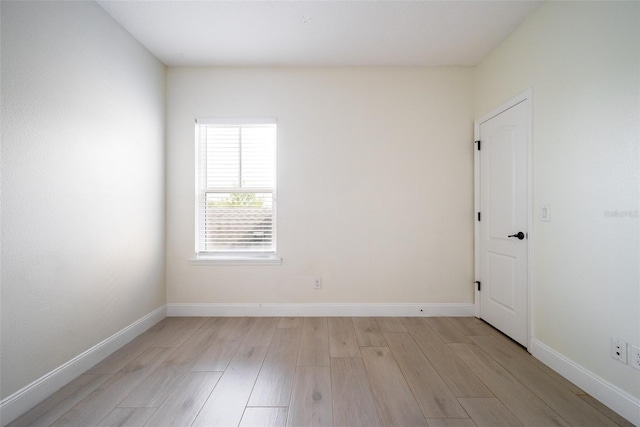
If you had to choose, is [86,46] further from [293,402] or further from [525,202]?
[525,202]

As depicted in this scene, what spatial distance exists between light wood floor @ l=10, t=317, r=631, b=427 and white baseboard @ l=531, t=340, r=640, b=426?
0.05 metres

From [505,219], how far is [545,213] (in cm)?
46

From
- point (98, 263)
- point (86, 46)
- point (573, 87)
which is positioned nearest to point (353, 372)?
point (98, 263)

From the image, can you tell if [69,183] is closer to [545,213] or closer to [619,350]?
[545,213]

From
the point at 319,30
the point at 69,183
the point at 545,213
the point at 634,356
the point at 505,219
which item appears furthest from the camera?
the point at 505,219

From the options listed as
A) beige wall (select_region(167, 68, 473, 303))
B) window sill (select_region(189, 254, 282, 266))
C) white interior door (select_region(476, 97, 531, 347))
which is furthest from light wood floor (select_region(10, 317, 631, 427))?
window sill (select_region(189, 254, 282, 266))

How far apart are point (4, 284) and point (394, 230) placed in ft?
9.89

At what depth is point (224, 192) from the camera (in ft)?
10.2

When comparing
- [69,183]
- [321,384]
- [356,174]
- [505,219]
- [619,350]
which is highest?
[356,174]

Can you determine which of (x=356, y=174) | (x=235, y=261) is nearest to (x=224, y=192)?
(x=235, y=261)

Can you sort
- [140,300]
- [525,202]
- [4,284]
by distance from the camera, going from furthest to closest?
[140,300], [525,202], [4,284]

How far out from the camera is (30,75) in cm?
166

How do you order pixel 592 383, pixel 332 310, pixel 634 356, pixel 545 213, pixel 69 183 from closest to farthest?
pixel 634 356 → pixel 592 383 → pixel 69 183 → pixel 545 213 → pixel 332 310

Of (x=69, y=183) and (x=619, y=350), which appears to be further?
(x=69, y=183)
